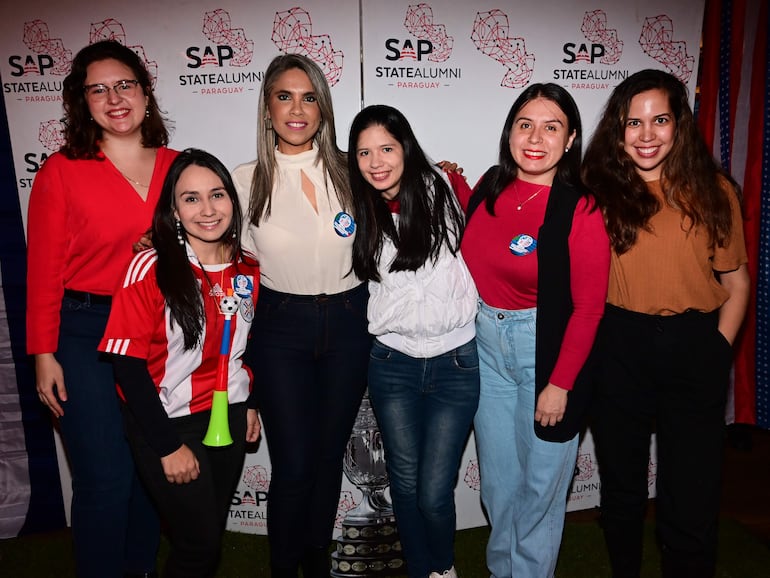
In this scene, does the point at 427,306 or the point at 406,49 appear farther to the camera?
the point at 406,49

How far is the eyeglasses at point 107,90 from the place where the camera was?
1854mm

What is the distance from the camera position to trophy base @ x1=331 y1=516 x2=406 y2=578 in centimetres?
244

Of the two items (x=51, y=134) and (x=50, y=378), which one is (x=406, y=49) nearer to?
(x=51, y=134)

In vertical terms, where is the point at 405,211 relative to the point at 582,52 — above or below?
below

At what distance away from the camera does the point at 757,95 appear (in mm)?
2674

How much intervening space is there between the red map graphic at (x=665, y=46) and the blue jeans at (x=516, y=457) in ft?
5.30

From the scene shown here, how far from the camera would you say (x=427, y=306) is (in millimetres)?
1855

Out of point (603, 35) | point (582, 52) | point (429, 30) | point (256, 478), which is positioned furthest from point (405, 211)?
point (256, 478)

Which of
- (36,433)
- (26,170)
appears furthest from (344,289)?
(36,433)

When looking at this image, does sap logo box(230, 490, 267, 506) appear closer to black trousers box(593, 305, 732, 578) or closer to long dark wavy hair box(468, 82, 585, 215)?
black trousers box(593, 305, 732, 578)

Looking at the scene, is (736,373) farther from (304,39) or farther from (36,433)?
(36,433)

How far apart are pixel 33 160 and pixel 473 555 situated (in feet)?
8.26

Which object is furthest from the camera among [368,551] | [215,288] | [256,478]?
[256,478]

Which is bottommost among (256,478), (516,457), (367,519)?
(367,519)
